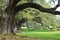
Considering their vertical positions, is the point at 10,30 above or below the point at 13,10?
below

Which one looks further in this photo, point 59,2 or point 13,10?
point 13,10

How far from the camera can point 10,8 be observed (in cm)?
2069

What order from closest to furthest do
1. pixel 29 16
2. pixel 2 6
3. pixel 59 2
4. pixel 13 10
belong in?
pixel 59 2, pixel 13 10, pixel 2 6, pixel 29 16

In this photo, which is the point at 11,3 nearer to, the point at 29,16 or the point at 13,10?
the point at 13,10

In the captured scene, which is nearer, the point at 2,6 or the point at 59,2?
the point at 59,2

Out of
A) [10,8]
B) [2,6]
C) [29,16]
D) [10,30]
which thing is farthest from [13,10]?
[29,16]

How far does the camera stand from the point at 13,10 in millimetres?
21156

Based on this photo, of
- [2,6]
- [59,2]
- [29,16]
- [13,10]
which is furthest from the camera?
[29,16]

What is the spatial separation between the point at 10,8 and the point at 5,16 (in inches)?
35.5

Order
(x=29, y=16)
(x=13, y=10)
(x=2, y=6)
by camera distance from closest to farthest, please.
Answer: (x=13, y=10) < (x=2, y=6) < (x=29, y=16)

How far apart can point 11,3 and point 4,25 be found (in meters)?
2.27

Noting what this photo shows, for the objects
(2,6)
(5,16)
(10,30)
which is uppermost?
(2,6)

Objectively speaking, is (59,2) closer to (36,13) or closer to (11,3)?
(11,3)

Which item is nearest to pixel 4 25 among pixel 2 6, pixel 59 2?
pixel 59 2
